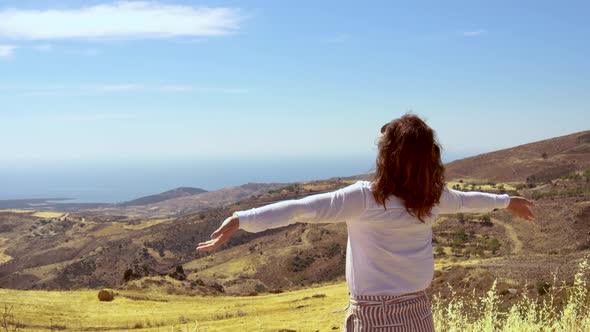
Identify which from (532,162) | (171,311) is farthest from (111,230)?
(171,311)

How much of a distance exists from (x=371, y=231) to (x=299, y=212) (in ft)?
1.39

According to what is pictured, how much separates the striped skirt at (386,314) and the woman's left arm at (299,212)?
49 cm

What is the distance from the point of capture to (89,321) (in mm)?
17703

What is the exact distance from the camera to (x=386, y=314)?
2.96 metres

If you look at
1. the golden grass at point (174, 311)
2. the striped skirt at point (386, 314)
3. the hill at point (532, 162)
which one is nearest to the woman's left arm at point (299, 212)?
the striped skirt at point (386, 314)

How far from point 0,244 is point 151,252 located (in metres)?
37.1

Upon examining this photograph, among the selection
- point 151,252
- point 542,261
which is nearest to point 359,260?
point 542,261

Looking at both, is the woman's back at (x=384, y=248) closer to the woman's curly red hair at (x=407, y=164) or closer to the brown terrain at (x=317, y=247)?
the woman's curly red hair at (x=407, y=164)

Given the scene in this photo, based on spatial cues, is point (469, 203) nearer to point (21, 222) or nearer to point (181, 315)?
A: point (181, 315)

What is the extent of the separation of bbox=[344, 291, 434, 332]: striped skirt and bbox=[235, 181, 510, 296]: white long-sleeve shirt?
0.14ft

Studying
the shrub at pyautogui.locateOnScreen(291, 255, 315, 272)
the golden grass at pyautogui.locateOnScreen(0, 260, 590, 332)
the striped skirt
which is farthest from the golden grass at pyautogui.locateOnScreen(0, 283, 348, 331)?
the shrub at pyautogui.locateOnScreen(291, 255, 315, 272)

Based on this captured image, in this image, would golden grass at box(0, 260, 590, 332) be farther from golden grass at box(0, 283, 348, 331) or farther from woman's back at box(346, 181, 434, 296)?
woman's back at box(346, 181, 434, 296)

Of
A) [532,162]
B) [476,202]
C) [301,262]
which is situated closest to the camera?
[476,202]

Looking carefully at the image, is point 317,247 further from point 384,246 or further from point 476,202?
point 384,246
